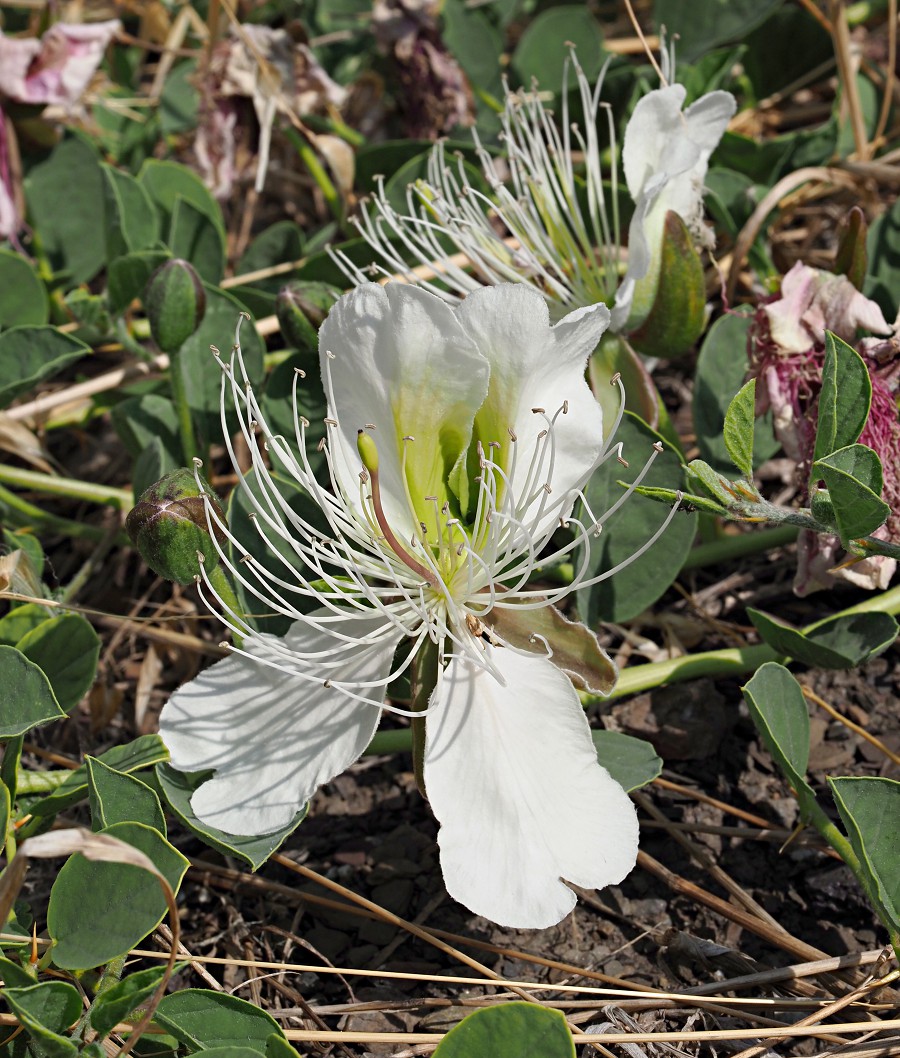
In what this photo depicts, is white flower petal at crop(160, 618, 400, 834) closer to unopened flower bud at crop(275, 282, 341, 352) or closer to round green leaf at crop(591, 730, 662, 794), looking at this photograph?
round green leaf at crop(591, 730, 662, 794)

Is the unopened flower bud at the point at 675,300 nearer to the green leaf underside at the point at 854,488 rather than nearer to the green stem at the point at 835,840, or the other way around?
the green leaf underside at the point at 854,488

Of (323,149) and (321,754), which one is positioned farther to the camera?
(323,149)

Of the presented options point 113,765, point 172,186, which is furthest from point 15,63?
point 113,765

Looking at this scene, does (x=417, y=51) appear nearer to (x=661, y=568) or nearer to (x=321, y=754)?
(x=661, y=568)

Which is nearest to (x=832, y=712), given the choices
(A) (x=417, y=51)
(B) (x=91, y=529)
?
(B) (x=91, y=529)

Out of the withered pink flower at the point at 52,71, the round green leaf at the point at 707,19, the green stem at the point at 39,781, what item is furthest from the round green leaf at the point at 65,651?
the round green leaf at the point at 707,19

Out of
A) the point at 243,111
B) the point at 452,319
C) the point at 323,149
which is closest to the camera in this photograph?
the point at 452,319

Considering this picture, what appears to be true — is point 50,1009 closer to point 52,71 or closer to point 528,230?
point 528,230
